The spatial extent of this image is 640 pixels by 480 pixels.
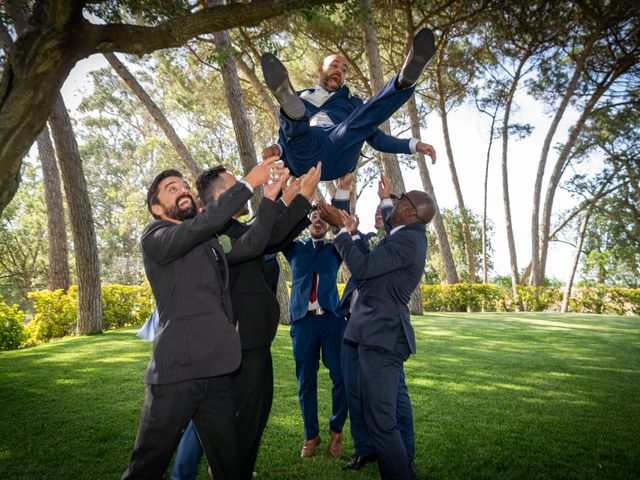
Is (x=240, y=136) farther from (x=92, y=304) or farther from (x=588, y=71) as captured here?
(x=588, y=71)

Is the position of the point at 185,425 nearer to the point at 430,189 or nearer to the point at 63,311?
the point at 63,311

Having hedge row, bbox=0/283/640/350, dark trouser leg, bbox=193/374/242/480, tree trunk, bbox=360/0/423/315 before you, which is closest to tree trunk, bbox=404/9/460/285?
hedge row, bbox=0/283/640/350

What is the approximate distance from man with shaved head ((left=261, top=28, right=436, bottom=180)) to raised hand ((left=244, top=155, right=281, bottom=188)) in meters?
0.46

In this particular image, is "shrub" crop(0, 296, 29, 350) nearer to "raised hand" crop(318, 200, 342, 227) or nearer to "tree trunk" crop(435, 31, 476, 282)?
"raised hand" crop(318, 200, 342, 227)

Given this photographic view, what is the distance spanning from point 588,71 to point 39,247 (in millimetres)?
29482

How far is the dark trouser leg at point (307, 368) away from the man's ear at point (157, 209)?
1.90 meters

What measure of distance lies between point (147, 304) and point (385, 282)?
1164cm

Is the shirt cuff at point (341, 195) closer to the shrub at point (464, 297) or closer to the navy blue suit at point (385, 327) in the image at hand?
the navy blue suit at point (385, 327)

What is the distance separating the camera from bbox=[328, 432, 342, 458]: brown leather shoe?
11.8ft

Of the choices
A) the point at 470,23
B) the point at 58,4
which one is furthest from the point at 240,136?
the point at 470,23

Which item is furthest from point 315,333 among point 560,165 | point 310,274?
point 560,165

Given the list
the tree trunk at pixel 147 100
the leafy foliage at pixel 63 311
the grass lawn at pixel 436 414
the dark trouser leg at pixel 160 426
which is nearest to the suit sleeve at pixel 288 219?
the dark trouser leg at pixel 160 426

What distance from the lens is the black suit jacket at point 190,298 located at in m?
2.04

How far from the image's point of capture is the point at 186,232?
2.04 metres
